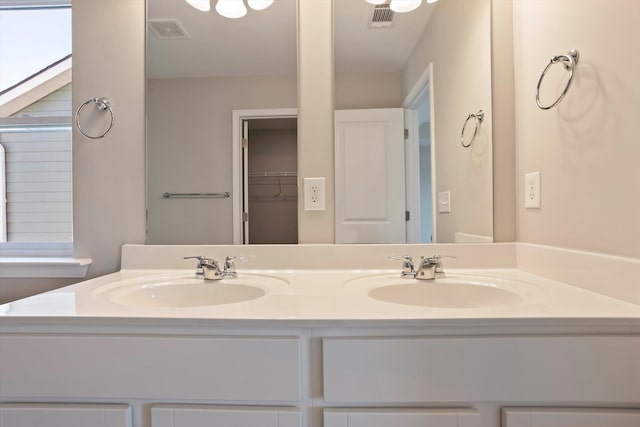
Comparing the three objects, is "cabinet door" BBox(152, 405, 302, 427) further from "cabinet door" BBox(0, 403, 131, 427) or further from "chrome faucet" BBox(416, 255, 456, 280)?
"chrome faucet" BBox(416, 255, 456, 280)

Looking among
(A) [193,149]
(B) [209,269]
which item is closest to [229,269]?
(B) [209,269]

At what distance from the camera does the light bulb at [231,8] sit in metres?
1.28

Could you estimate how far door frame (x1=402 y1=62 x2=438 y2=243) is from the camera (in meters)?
1.23

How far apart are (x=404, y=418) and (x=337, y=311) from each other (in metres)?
0.24

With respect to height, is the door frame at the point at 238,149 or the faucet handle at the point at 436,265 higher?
the door frame at the point at 238,149

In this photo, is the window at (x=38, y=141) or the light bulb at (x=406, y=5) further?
the window at (x=38, y=141)

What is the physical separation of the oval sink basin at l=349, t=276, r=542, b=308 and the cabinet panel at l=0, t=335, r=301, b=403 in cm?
41

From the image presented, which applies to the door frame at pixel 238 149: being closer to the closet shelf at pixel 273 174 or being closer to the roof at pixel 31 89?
the closet shelf at pixel 273 174

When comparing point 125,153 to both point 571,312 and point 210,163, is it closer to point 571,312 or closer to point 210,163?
point 210,163

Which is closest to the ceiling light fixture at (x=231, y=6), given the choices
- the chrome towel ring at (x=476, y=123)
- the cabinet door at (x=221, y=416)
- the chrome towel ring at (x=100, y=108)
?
the chrome towel ring at (x=100, y=108)

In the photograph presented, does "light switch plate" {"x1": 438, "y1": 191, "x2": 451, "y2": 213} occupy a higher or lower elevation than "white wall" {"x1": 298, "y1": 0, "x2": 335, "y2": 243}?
lower

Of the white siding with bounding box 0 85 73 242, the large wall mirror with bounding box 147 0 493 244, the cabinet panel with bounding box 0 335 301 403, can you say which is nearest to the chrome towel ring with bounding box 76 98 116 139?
the large wall mirror with bounding box 147 0 493 244

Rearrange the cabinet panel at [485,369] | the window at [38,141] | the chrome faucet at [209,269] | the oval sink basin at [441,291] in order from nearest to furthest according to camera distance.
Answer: the cabinet panel at [485,369]
the oval sink basin at [441,291]
the chrome faucet at [209,269]
the window at [38,141]

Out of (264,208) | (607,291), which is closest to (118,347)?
(264,208)
